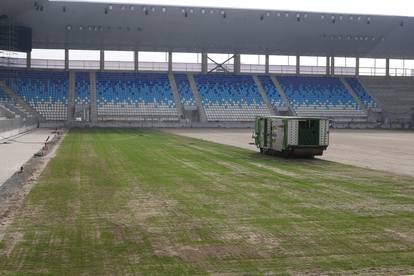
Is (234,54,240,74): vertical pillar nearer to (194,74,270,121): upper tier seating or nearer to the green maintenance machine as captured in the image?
(194,74,270,121): upper tier seating

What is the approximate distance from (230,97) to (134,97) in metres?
11.9

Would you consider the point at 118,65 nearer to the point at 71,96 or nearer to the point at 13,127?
the point at 71,96

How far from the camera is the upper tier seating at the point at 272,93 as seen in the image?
226ft

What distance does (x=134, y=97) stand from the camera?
67312 mm

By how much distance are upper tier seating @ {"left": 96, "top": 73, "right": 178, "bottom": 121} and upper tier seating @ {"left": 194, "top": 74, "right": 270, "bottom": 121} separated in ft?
14.5

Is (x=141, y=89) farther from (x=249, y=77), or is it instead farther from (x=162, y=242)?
(x=162, y=242)

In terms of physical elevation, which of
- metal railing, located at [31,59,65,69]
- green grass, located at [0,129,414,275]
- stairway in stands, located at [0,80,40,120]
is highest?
metal railing, located at [31,59,65,69]

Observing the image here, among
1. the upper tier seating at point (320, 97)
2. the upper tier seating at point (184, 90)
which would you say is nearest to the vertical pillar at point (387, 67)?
the upper tier seating at point (320, 97)

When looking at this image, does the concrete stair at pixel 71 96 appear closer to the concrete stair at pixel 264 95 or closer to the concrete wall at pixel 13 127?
the concrete wall at pixel 13 127

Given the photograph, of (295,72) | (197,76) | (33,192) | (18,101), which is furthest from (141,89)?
(33,192)

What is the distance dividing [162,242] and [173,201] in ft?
12.4

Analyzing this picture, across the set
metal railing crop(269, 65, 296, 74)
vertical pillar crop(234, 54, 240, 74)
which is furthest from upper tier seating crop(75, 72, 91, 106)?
metal railing crop(269, 65, 296, 74)

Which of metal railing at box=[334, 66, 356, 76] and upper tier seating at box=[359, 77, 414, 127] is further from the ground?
metal railing at box=[334, 66, 356, 76]

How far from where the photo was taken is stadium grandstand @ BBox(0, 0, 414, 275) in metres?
8.14
